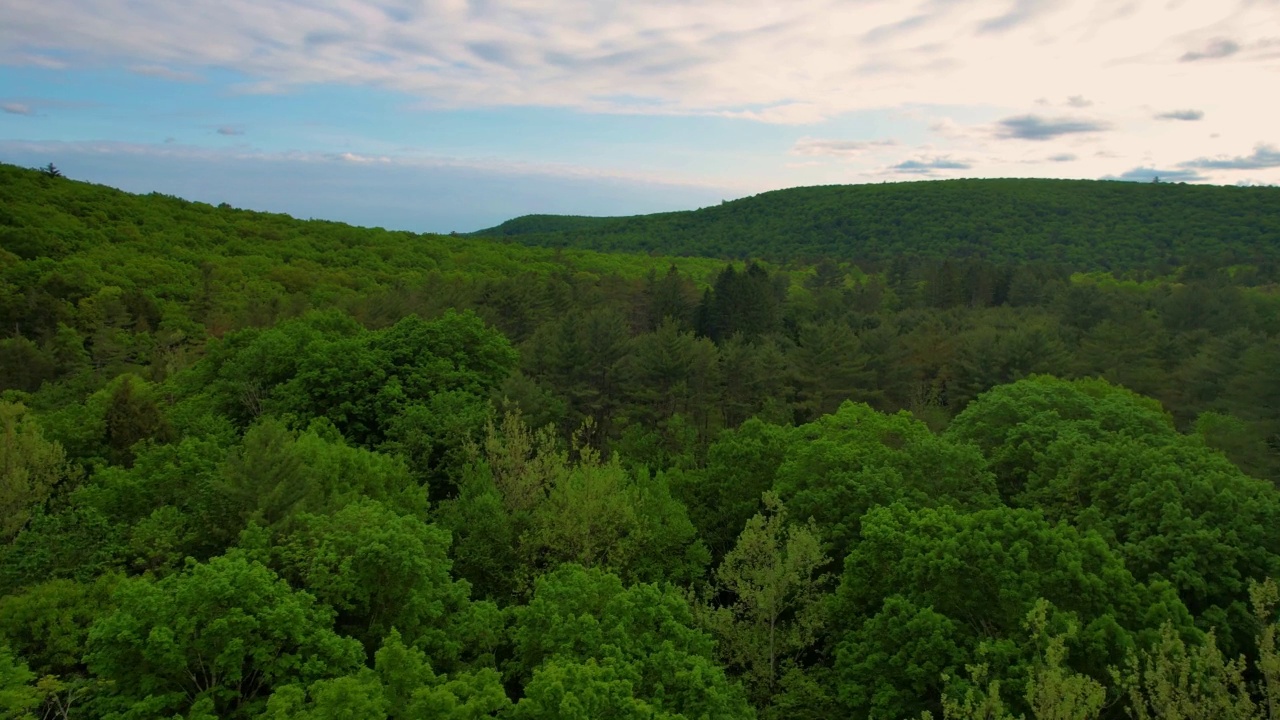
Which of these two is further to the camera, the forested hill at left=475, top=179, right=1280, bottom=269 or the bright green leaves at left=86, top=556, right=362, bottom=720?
the forested hill at left=475, top=179, right=1280, bottom=269

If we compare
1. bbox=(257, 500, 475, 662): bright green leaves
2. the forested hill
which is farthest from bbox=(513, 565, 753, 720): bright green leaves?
the forested hill

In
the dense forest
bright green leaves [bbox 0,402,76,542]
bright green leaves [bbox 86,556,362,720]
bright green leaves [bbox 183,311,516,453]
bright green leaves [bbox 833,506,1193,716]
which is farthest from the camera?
bright green leaves [bbox 183,311,516,453]

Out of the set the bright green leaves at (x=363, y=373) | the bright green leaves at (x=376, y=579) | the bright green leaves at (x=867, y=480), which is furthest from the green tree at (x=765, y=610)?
the bright green leaves at (x=363, y=373)

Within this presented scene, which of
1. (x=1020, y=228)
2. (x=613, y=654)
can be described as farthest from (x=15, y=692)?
(x=1020, y=228)

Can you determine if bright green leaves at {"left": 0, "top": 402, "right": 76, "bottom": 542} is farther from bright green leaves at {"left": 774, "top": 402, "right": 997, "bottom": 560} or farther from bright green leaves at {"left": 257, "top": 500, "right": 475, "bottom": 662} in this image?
bright green leaves at {"left": 774, "top": 402, "right": 997, "bottom": 560}

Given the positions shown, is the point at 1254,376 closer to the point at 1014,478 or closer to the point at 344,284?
the point at 1014,478

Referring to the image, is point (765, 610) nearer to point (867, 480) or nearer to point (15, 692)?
point (867, 480)

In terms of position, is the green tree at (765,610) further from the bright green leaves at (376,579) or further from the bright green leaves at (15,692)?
the bright green leaves at (15,692)
